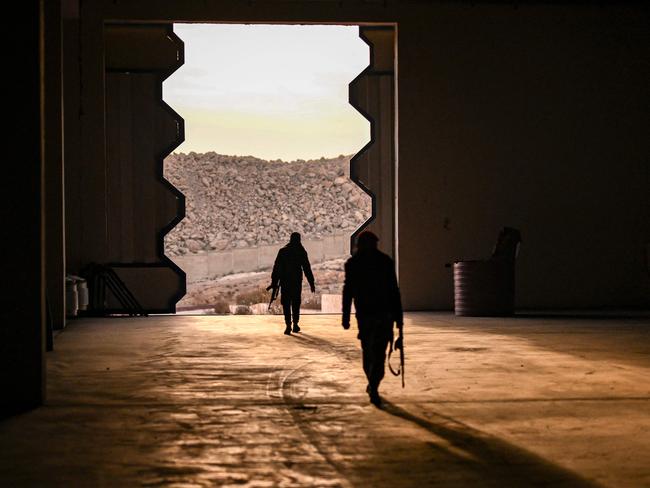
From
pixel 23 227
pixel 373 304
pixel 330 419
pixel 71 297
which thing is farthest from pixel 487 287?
pixel 23 227

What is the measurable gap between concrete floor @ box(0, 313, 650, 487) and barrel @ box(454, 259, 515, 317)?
4982mm

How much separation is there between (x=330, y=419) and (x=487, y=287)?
11085 mm

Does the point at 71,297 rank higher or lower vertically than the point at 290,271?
lower

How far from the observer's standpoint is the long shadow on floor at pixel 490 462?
4977 mm

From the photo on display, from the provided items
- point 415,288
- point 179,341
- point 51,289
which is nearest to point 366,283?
point 179,341

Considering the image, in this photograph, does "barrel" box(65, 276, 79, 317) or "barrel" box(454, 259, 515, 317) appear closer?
"barrel" box(65, 276, 79, 317)

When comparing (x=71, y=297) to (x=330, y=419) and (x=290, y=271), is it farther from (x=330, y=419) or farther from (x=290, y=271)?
(x=330, y=419)

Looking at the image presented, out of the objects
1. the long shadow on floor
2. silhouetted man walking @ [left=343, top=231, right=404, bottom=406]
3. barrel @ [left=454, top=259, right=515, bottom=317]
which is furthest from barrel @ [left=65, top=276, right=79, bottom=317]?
the long shadow on floor

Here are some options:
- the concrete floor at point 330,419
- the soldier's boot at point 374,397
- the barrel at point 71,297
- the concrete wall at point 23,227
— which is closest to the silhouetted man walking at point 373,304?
the soldier's boot at point 374,397

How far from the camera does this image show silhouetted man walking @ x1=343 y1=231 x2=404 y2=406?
7.56m

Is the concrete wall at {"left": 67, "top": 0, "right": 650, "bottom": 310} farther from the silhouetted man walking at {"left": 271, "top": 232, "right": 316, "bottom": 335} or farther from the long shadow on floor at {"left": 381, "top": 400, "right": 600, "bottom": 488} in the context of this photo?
the long shadow on floor at {"left": 381, "top": 400, "right": 600, "bottom": 488}

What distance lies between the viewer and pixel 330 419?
684 centimetres

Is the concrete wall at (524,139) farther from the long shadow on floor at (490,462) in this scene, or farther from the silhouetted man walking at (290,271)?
the long shadow on floor at (490,462)

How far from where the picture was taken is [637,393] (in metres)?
8.07
